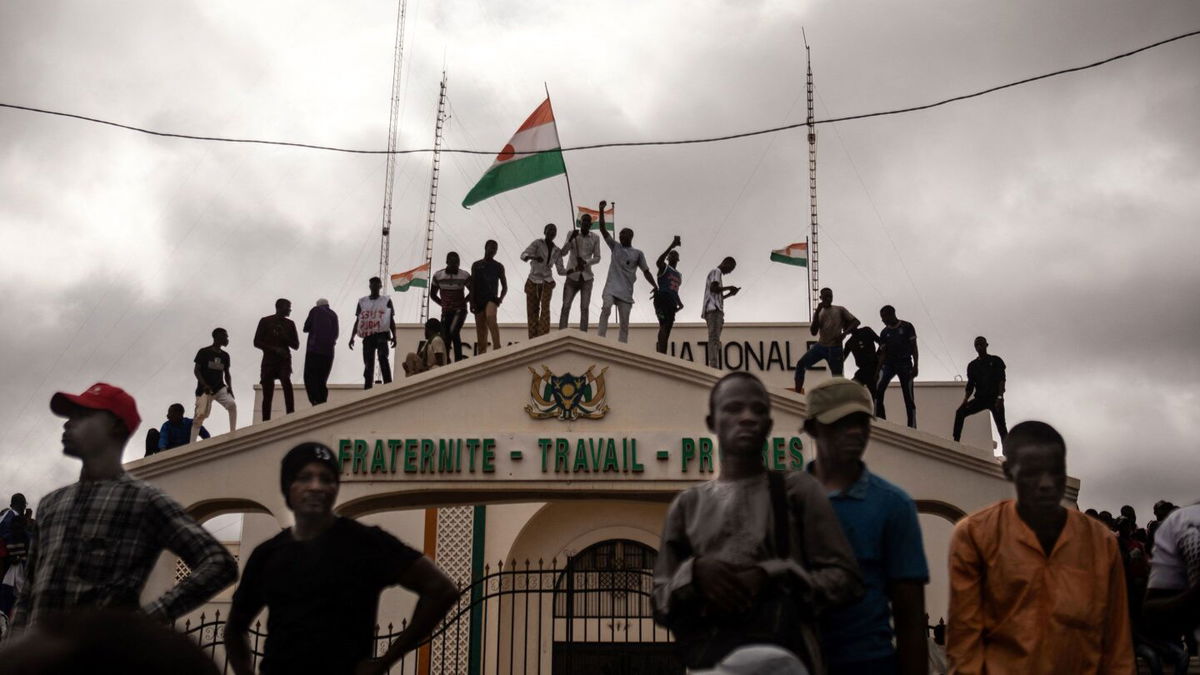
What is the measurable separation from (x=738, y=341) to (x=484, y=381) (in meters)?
9.07

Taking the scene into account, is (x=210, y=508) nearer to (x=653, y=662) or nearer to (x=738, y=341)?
(x=653, y=662)

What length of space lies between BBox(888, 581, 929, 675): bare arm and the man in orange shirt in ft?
0.86

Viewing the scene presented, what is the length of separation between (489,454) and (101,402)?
10207 mm

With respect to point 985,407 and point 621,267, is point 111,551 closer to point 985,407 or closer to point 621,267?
point 621,267

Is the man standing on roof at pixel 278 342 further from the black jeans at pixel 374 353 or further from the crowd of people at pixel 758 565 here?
the crowd of people at pixel 758 565

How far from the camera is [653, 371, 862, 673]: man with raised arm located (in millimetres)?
3225

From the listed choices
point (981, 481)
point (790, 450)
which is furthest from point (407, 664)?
point (981, 481)

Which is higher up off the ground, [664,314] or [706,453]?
[664,314]

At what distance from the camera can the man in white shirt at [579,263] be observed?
1614 cm

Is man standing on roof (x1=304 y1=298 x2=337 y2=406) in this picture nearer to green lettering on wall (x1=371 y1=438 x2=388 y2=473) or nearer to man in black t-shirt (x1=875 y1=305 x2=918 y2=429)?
green lettering on wall (x1=371 y1=438 x2=388 y2=473)

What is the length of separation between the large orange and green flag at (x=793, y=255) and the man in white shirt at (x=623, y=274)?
8885 mm

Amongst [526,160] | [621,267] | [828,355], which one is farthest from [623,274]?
[828,355]

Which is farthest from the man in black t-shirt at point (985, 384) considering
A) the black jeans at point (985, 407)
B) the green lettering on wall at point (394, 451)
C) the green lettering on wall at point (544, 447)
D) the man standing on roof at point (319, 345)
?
the man standing on roof at point (319, 345)

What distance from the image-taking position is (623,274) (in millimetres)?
16312
